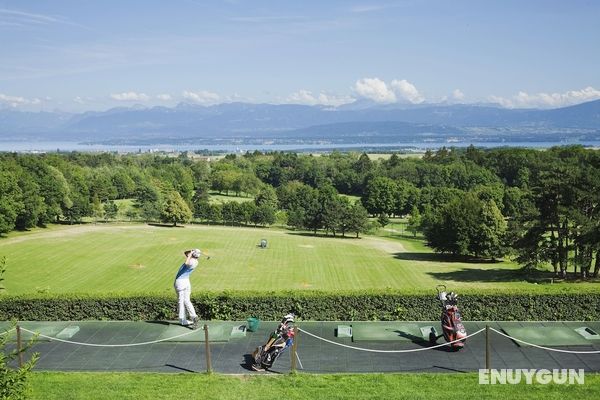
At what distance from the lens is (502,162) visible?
13638 centimetres

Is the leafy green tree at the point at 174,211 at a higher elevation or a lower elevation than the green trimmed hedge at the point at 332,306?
lower

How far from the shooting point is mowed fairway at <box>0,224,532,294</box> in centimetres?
4447

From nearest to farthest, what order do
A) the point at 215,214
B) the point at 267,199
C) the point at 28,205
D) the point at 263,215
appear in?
the point at 28,205 → the point at 263,215 → the point at 215,214 → the point at 267,199

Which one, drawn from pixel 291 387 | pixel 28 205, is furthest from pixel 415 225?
pixel 291 387

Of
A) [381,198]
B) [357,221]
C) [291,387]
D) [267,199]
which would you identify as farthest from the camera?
[381,198]

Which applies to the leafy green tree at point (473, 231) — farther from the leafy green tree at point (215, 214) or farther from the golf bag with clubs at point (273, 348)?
the golf bag with clubs at point (273, 348)

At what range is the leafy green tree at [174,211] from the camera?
84.2 m

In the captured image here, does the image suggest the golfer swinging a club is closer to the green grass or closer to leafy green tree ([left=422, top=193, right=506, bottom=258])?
the green grass

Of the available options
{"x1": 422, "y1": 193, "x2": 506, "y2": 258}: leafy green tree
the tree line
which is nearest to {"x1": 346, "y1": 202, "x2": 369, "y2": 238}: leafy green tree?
the tree line

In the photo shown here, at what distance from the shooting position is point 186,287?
1880 cm

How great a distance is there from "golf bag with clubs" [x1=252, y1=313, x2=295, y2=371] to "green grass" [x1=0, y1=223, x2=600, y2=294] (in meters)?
20.7

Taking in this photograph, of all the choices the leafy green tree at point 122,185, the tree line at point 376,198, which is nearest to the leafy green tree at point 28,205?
the tree line at point 376,198

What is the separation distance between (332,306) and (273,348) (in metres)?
5.06

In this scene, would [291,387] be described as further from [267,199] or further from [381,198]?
[381,198]
